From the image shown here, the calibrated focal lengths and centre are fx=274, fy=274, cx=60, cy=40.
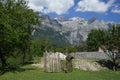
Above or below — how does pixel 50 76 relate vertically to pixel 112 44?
below

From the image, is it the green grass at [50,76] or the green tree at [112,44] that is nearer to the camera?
the green grass at [50,76]

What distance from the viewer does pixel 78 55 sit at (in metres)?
120

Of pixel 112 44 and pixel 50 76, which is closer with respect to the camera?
pixel 50 76

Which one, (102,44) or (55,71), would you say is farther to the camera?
(102,44)

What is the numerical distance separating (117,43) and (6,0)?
87.7 ft

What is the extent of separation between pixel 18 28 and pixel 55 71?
28.0 ft

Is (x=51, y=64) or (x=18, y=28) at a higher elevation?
(x=18, y=28)

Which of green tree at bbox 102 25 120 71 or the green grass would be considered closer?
the green grass

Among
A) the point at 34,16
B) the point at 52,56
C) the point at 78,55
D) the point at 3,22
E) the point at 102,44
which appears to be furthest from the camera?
the point at 78,55

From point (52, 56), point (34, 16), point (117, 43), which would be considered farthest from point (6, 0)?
point (117, 43)

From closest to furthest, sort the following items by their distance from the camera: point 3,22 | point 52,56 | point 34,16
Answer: point 3,22 < point 52,56 < point 34,16

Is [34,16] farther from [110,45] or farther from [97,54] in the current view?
[97,54]

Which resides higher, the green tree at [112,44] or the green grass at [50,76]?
the green tree at [112,44]

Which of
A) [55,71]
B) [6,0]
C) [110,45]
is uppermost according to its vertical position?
[6,0]
